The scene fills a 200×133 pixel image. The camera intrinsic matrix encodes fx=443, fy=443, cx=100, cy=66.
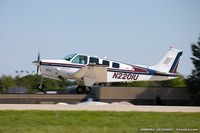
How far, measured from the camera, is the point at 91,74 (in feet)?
103

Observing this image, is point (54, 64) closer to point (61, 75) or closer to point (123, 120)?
point (61, 75)

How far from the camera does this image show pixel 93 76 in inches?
1243

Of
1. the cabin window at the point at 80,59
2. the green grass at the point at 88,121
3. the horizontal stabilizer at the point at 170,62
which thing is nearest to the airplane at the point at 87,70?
the cabin window at the point at 80,59

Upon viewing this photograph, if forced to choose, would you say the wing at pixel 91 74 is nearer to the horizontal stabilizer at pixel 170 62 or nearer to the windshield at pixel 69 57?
the windshield at pixel 69 57

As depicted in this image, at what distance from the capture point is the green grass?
1385 centimetres

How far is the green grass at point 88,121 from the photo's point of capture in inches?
545

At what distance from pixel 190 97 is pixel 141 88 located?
560 centimetres

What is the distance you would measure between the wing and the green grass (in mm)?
12102

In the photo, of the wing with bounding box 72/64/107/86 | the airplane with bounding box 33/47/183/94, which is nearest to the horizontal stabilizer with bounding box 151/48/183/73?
the airplane with bounding box 33/47/183/94

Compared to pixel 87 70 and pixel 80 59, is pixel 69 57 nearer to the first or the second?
pixel 80 59

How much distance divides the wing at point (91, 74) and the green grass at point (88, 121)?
39.7 feet

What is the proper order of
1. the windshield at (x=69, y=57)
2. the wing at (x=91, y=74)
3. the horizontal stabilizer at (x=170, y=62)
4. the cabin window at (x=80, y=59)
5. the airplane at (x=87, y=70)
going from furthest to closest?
1. the horizontal stabilizer at (x=170, y=62)
2. the windshield at (x=69, y=57)
3. the cabin window at (x=80, y=59)
4. the airplane at (x=87, y=70)
5. the wing at (x=91, y=74)

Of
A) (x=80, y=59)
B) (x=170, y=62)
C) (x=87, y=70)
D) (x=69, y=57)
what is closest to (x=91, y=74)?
(x=87, y=70)

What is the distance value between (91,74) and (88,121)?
1543 centimetres
